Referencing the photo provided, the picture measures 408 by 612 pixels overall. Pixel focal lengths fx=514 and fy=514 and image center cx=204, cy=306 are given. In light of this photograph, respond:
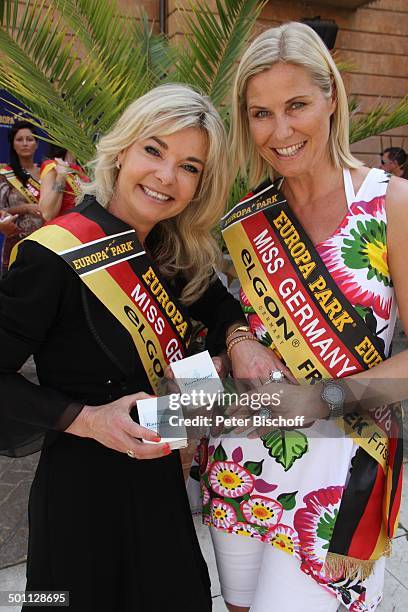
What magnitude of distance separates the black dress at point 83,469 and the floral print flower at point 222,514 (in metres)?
0.11

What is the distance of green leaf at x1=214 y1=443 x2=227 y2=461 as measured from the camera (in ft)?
4.99

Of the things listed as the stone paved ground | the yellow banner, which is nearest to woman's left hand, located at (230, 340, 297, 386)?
the yellow banner

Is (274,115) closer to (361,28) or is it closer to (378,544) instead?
(378,544)

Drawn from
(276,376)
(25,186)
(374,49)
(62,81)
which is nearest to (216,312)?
(276,376)

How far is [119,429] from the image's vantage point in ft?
3.84

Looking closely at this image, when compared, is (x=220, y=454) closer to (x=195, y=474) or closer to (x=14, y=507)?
(x=195, y=474)

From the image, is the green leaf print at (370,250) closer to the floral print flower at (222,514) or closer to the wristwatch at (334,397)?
the wristwatch at (334,397)

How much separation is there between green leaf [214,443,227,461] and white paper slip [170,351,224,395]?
1.13ft

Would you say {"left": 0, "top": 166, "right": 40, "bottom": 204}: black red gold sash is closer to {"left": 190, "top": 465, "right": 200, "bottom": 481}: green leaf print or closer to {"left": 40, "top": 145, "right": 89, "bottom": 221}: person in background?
{"left": 40, "top": 145, "right": 89, "bottom": 221}: person in background

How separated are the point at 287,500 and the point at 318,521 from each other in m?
0.10

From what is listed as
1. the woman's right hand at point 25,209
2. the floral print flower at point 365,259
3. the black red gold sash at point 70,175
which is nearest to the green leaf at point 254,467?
the floral print flower at point 365,259

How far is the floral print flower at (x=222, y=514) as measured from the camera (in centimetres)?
154

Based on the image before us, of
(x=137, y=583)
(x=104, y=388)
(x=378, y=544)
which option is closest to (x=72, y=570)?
(x=137, y=583)

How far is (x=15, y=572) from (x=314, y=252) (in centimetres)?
215
